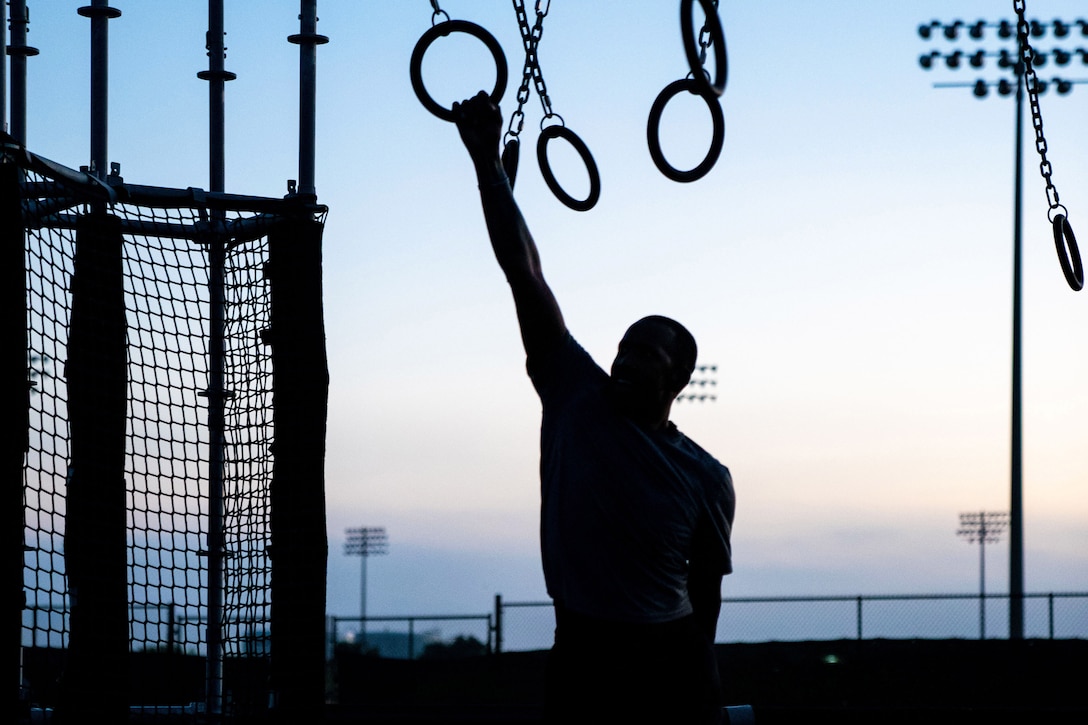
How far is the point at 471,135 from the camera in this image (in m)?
4.00

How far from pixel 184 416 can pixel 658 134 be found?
2.46 m

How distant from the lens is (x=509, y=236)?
382 cm

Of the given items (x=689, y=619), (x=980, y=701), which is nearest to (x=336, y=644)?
(x=980, y=701)

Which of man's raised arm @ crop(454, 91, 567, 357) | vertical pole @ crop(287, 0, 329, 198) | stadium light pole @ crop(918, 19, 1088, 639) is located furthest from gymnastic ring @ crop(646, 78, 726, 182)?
stadium light pole @ crop(918, 19, 1088, 639)

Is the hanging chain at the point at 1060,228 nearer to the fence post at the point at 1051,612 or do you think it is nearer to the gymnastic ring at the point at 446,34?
the gymnastic ring at the point at 446,34

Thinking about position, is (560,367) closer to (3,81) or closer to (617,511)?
(617,511)

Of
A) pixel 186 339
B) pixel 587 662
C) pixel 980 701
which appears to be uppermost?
pixel 186 339

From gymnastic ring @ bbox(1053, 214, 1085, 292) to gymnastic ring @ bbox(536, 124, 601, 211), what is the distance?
8.04 ft

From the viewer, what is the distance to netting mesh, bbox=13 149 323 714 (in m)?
5.70

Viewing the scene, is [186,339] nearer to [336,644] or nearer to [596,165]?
[596,165]

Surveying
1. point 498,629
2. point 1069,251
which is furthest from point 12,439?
point 498,629

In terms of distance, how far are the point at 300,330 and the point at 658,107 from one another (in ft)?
6.38

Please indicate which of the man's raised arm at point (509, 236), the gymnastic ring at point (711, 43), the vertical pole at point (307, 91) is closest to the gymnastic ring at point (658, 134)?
the gymnastic ring at point (711, 43)

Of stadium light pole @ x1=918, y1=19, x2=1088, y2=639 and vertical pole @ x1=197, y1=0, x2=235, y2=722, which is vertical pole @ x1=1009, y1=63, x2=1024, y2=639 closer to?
stadium light pole @ x1=918, y1=19, x2=1088, y2=639
